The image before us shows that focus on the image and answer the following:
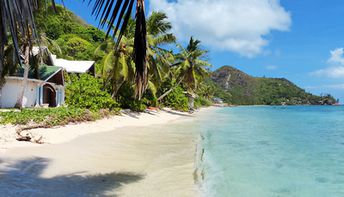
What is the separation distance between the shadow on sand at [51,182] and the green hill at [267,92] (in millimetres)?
143003

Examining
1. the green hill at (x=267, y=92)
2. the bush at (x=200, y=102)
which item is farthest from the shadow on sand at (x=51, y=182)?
the green hill at (x=267, y=92)

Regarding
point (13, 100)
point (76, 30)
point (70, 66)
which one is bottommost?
point (13, 100)

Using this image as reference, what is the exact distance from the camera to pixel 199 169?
8781mm

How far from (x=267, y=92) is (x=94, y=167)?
176 meters

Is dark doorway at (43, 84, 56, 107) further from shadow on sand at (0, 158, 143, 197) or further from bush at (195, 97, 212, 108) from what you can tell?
bush at (195, 97, 212, 108)

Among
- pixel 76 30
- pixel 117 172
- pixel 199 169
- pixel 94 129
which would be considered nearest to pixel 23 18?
pixel 117 172

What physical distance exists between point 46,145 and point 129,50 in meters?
13.4

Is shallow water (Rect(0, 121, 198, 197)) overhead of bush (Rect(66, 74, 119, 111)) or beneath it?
beneath

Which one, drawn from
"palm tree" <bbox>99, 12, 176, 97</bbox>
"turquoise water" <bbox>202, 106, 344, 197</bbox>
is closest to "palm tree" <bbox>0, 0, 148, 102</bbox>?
"turquoise water" <bbox>202, 106, 344, 197</bbox>

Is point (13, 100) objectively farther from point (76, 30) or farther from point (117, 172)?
point (76, 30)

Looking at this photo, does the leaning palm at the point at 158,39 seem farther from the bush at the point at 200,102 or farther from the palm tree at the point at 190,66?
the bush at the point at 200,102


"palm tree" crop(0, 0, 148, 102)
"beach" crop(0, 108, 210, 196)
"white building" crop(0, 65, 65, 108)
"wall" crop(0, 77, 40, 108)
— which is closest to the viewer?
"palm tree" crop(0, 0, 148, 102)

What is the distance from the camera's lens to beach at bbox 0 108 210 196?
20.3ft

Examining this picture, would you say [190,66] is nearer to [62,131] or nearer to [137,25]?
[62,131]
